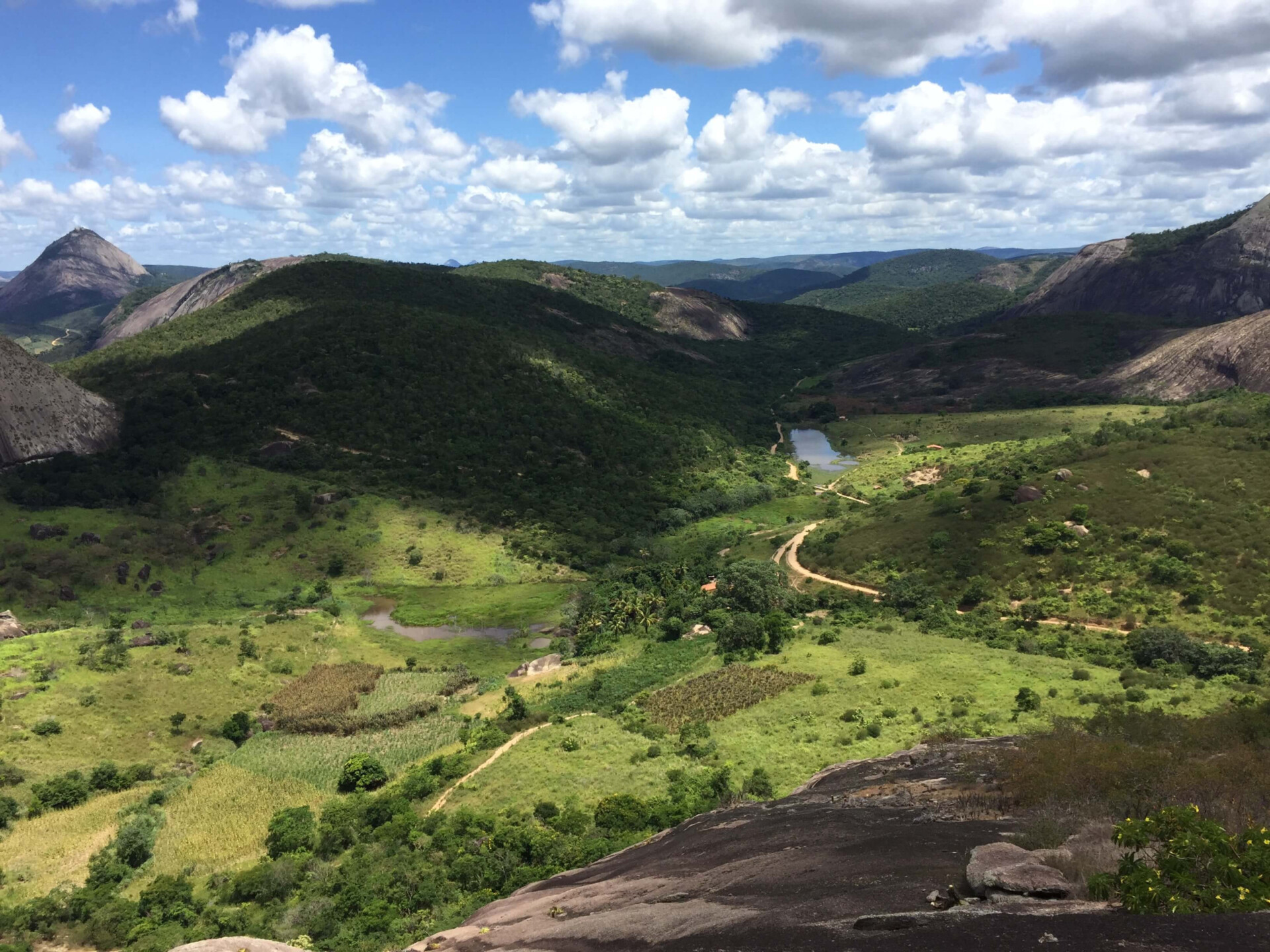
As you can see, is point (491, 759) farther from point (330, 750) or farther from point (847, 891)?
point (847, 891)

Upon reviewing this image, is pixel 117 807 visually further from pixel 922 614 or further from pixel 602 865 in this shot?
pixel 922 614

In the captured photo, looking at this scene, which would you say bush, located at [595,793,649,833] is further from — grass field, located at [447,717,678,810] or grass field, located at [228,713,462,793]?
grass field, located at [228,713,462,793]

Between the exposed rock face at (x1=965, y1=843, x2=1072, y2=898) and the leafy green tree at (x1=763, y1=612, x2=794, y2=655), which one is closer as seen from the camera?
the exposed rock face at (x1=965, y1=843, x2=1072, y2=898)

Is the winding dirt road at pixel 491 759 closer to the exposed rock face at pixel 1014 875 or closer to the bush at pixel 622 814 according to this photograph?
the bush at pixel 622 814

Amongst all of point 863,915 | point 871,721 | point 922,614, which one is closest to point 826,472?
point 922,614

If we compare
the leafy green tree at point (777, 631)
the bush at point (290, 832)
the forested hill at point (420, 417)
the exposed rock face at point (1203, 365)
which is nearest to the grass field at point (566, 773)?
the bush at point (290, 832)

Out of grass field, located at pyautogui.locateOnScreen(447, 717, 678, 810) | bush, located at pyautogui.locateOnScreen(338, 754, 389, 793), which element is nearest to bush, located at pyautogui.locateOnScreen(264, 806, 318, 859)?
bush, located at pyautogui.locateOnScreen(338, 754, 389, 793)
